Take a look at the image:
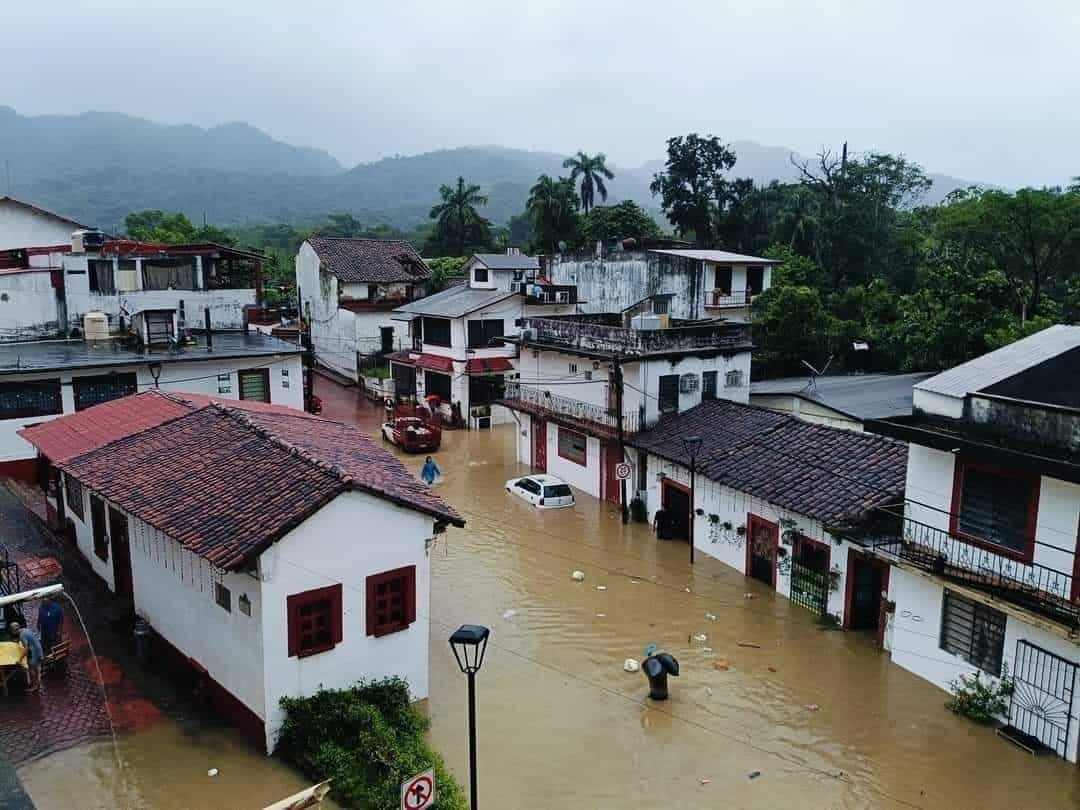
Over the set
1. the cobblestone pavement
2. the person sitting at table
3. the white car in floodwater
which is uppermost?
the person sitting at table

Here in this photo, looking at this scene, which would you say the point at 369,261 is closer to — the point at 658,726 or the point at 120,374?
the point at 120,374

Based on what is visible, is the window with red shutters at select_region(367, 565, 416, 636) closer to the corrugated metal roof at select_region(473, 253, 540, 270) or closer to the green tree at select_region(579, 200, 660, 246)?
the corrugated metal roof at select_region(473, 253, 540, 270)

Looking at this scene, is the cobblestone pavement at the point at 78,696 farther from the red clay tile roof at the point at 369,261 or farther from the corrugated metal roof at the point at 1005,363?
the red clay tile roof at the point at 369,261

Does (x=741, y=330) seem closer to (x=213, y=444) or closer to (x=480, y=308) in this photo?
(x=480, y=308)

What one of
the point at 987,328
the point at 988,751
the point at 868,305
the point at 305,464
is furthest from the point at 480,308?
the point at 988,751

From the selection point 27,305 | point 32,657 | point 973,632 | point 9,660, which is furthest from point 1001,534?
point 27,305

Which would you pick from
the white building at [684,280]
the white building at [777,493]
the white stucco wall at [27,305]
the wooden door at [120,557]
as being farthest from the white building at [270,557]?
the white building at [684,280]

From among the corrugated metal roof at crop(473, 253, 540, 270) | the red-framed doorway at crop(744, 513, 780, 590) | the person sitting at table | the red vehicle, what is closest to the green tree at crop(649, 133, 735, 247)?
the corrugated metal roof at crop(473, 253, 540, 270)
